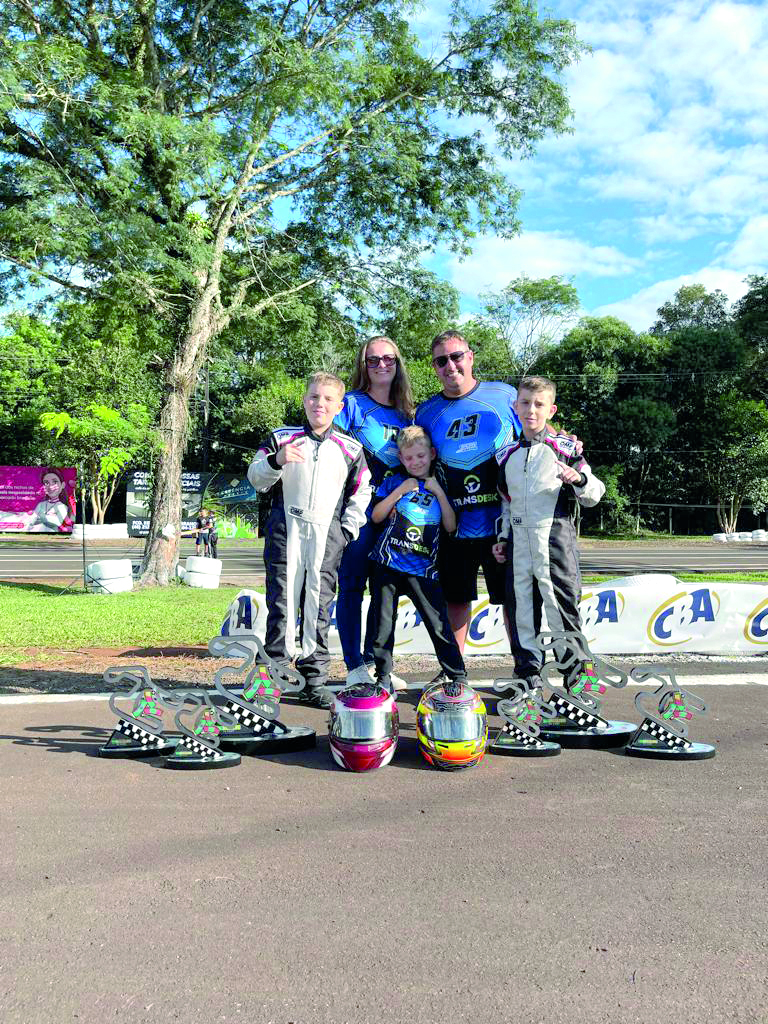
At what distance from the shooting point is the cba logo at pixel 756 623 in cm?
694

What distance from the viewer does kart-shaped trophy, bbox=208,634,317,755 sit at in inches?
156

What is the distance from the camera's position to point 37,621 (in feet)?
27.2

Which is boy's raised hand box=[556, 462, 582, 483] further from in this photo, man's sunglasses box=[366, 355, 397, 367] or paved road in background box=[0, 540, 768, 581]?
paved road in background box=[0, 540, 768, 581]

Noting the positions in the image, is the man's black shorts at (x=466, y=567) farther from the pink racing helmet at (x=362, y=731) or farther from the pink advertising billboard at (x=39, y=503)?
the pink advertising billboard at (x=39, y=503)

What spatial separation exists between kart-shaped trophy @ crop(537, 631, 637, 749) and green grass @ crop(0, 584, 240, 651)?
4029 mm

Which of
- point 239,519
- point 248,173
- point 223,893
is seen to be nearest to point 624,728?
point 223,893

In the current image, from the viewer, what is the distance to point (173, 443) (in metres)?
14.0

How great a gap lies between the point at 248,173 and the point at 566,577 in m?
11.5

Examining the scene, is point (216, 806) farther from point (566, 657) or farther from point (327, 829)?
point (566, 657)

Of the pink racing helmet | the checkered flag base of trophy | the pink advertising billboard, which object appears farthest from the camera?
the pink advertising billboard

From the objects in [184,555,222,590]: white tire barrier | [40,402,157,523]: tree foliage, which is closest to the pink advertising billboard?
[40,402,157,523]: tree foliage

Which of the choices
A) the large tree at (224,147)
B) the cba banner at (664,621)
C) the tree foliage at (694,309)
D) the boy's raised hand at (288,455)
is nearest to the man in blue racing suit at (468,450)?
the boy's raised hand at (288,455)

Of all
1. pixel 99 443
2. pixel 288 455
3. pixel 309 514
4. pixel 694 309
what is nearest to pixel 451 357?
pixel 288 455

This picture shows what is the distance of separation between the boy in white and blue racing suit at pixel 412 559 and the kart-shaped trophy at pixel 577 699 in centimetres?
54
